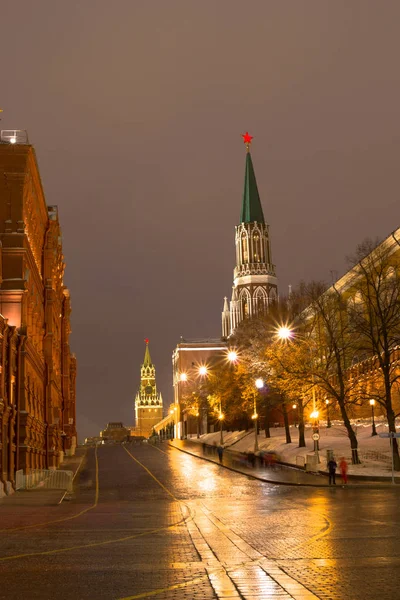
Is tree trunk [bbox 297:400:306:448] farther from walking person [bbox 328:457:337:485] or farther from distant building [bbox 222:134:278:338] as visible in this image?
distant building [bbox 222:134:278:338]

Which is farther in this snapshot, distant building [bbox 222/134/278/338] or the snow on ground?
distant building [bbox 222/134/278/338]

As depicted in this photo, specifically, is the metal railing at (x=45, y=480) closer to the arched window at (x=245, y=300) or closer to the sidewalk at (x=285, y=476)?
the sidewalk at (x=285, y=476)

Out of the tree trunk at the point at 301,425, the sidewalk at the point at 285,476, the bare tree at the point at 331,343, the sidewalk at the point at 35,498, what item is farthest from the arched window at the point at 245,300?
the sidewalk at the point at 35,498

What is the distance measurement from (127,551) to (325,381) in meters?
37.1

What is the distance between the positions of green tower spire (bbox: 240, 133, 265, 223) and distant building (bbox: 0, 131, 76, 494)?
355 feet

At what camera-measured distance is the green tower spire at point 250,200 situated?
176 m

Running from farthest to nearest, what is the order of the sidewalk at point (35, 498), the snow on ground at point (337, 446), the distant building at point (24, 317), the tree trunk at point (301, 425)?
the tree trunk at point (301, 425) < the snow on ground at point (337, 446) < the distant building at point (24, 317) < the sidewalk at point (35, 498)

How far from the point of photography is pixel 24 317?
5075 centimetres

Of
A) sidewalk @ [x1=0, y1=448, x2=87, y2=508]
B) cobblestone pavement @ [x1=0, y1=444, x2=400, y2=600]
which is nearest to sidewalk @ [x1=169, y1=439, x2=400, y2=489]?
cobblestone pavement @ [x1=0, y1=444, x2=400, y2=600]

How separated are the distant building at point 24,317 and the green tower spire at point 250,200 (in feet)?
355

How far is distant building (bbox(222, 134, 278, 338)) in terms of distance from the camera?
173 meters

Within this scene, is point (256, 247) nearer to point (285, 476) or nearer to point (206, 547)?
point (285, 476)

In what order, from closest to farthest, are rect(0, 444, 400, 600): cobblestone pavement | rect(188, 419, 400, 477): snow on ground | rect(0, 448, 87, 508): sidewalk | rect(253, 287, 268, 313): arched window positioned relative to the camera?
rect(0, 444, 400, 600): cobblestone pavement, rect(0, 448, 87, 508): sidewalk, rect(188, 419, 400, 477): snow on ground, rect(253, 287, 268, 313): arched window

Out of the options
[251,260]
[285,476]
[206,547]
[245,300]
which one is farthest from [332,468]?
[251,260]
